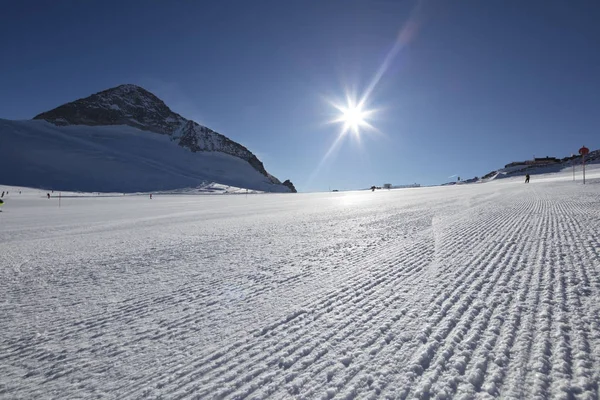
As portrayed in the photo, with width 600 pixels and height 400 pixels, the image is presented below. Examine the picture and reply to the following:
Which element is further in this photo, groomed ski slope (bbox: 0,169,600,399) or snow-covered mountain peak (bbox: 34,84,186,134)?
snow-covered mountain peak (bbox: 34,84,186,134)

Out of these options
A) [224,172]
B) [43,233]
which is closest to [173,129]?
[224,172]

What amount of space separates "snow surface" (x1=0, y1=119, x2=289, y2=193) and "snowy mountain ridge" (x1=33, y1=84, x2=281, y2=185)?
2360 cm

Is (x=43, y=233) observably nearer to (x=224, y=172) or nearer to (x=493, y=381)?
(x=493, y=381)

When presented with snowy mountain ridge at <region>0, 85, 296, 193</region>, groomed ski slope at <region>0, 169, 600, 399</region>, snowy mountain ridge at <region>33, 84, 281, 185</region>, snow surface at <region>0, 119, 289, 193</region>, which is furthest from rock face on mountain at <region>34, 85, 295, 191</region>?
groomed ski slope at <region>0, 169, 600, 399</region>

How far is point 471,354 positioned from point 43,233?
9154 mm

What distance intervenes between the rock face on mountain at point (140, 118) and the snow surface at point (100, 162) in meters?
23.2

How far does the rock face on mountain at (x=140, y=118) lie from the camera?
467 feet

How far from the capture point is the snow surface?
71750 millimetres

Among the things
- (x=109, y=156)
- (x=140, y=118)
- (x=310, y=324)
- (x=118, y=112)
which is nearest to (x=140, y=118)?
(x=140, y=118)

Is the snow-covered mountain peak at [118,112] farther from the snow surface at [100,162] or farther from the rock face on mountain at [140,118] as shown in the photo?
the snow surface at [100,162]

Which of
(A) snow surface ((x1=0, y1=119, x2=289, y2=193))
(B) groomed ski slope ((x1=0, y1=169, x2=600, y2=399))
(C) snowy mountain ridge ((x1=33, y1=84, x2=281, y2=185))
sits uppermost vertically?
(C) snowy mountain ridge ((x1=33, y1=84, x2=281, y2=185))

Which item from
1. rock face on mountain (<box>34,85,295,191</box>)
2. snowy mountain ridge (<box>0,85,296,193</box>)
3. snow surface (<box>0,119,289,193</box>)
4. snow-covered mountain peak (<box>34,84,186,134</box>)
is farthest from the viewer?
snow-covered mountain peak (<box>34,84,186,134</box>)

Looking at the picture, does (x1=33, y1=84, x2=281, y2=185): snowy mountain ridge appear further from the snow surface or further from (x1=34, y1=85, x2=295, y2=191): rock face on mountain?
the snow surface

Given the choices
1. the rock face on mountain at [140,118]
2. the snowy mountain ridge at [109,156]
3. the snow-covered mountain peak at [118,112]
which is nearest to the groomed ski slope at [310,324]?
the snowy mountain ridge at [109,156]
